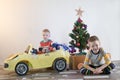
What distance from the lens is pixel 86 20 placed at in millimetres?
3086

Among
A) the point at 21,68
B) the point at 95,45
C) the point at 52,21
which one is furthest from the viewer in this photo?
the point at 52,21

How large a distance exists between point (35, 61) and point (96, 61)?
0.64 metres

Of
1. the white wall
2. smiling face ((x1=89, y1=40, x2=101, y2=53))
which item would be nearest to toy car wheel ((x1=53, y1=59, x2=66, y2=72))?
smiling face ((x1=89, y1=40, x2=101, y2=53))

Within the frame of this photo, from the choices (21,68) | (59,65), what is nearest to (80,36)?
(59,65)

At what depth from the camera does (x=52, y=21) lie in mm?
3061

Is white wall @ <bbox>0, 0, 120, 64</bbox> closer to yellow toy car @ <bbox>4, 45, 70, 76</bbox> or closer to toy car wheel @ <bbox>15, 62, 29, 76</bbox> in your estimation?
yellow toy car @ <bbox>4, 45, 70, 76</bbox>

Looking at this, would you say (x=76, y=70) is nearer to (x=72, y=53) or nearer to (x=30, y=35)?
(x=72, y=53)

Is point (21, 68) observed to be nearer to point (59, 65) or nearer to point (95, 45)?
point (59, 65)

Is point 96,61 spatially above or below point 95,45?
below

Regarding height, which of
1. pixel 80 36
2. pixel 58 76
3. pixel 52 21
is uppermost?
pixel 52 21

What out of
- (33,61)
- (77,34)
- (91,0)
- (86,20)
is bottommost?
(33,61)

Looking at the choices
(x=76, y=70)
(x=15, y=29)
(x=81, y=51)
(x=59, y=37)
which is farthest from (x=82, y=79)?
(x=15, y=29)

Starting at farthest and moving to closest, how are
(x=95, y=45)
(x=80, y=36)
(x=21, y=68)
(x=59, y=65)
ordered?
(x=80, y=36) < (x=59, y=65) < (x=21, y=68) < (x=95, y=45)

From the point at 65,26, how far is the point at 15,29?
0.65 metres
